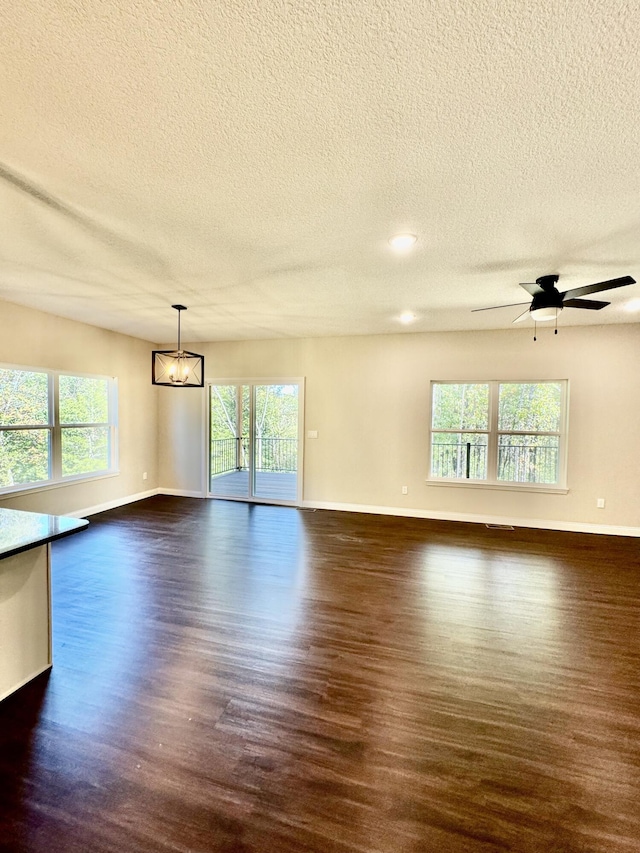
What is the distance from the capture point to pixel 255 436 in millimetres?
6559

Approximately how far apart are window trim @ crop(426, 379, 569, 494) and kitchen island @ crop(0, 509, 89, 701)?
4.74m

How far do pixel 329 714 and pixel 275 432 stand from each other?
4781 mm

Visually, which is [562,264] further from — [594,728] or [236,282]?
[594,728]

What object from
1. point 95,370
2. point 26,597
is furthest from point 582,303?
point 95,370

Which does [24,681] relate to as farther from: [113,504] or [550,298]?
[550,298]

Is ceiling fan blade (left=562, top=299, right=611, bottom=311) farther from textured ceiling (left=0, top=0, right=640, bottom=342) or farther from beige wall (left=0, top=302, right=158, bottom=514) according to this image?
beige wall (left=0, top=302, right=158, bottom=514)

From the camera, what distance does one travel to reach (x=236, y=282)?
3.53m

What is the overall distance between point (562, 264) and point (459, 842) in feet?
11.5

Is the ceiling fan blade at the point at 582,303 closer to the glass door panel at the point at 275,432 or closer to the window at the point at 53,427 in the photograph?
the glass door panel at the point at 275,432

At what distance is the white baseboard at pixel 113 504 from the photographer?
5.42 metres

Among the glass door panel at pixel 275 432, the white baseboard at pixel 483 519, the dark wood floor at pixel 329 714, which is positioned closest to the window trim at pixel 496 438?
the white baseboard at pixel 483 519

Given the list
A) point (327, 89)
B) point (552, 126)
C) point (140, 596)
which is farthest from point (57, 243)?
point (552, 126)

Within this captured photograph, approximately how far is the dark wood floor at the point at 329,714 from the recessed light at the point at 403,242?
2.74 m

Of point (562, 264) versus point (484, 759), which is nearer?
point (484, 759)
